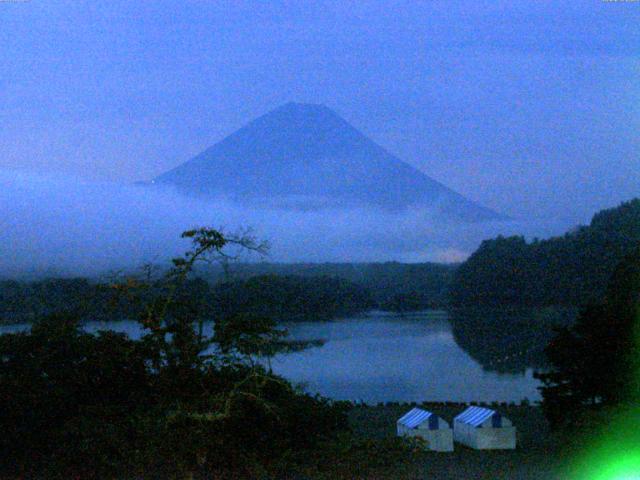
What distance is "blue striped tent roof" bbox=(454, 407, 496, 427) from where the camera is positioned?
13656 mm

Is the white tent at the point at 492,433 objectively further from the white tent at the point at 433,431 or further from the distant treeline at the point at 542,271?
the distant treeline at the point at 542,271

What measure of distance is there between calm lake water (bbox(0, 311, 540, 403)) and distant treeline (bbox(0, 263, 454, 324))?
74cm

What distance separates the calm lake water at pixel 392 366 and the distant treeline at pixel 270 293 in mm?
742

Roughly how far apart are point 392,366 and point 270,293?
411 cm

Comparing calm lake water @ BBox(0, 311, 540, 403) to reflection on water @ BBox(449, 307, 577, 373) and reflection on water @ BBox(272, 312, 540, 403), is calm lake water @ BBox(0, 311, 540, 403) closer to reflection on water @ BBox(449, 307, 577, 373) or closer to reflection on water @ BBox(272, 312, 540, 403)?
reflection on water @ BBox(272, 312, 540, 403)

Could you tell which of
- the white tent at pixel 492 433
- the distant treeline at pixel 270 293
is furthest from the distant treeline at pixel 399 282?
the white tent at pixel 492 433

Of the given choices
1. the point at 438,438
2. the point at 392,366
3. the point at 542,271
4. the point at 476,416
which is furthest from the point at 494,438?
the point at 542,271

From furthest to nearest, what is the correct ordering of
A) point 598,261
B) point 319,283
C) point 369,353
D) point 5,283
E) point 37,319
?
point 598,261, point 319,283, point 369,353, point 5,283, point 37,319

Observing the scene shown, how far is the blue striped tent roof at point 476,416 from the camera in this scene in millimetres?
13656

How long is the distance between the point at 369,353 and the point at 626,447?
16313mm

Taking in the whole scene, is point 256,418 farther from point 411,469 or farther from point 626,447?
point 626,447

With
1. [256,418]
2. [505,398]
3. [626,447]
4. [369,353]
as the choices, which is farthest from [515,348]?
[256,418]

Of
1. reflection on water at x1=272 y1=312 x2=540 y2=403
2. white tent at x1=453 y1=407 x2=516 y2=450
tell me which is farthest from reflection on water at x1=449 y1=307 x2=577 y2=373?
white tent at x1=453 y1=407 x2=516 y2=450

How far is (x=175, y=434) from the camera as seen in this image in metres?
8.71
